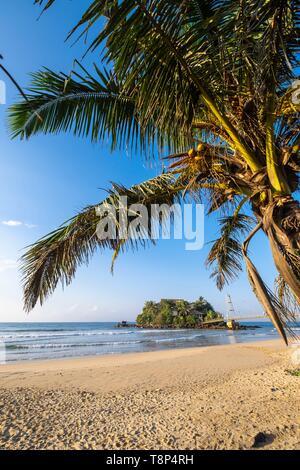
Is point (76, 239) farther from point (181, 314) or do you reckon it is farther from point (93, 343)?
point (181, 314)


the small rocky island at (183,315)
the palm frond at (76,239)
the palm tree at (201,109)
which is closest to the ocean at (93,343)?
the palm frond at (76,239)

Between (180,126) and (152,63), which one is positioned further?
(180,126)

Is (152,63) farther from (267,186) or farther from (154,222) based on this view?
(154,222)

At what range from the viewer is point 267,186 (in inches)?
110

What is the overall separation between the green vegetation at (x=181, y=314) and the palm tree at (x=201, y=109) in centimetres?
5291

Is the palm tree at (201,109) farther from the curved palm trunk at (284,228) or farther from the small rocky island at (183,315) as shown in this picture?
the small rocky island at (183,315)

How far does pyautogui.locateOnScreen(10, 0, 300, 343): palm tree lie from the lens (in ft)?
7.20

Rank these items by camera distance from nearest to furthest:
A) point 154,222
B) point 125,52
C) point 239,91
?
point 125,52 < point 239,91 < point 154,222

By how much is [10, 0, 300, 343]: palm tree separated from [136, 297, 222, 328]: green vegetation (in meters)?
52.9

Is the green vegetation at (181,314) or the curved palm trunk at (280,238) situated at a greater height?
the curved palm trunk at (280,238)

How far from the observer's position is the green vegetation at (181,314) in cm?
5572

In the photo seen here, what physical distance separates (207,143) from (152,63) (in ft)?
4.10

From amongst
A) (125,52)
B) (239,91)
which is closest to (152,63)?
(125,52)

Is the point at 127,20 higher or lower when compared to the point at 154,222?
higher
